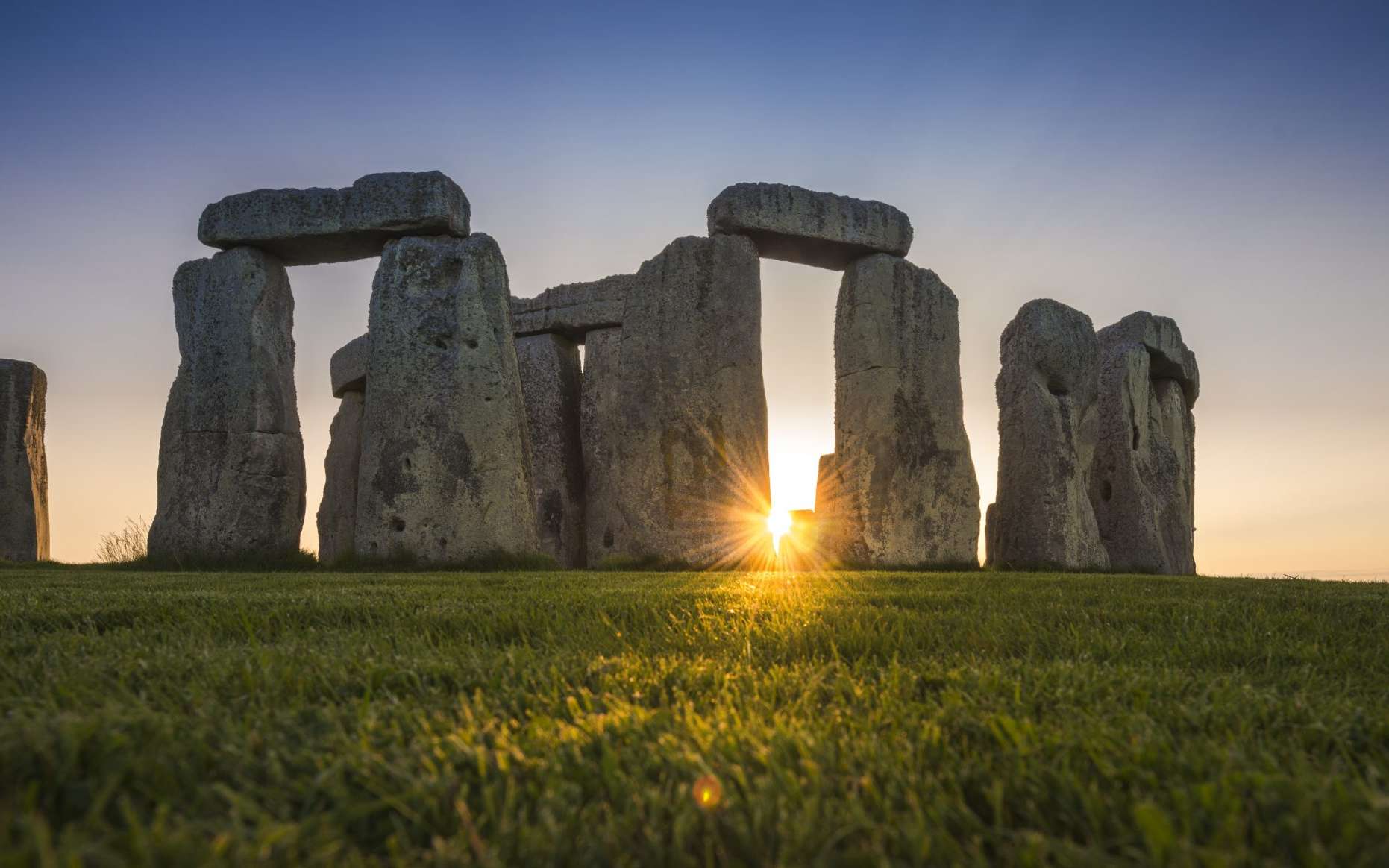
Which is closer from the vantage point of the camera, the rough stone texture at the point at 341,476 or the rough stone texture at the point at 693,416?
the rough stone texture at the point at 693,416

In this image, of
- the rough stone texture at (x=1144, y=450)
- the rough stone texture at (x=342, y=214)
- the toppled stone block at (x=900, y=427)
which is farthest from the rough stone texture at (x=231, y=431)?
the rough stone texture at (x=1144, y=450)

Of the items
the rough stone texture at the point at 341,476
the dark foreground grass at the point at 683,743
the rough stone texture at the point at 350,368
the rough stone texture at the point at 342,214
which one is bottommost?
the dark foreground grass at the point at 683,743

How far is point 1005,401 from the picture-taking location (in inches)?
462

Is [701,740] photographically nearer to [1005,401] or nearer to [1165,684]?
[1165,684]

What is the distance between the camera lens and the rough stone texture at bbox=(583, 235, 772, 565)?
10.3 m

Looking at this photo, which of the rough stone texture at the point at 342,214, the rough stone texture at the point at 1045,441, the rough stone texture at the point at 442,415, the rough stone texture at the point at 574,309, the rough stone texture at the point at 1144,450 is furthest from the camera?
the rough stone texture at the point at 574,309

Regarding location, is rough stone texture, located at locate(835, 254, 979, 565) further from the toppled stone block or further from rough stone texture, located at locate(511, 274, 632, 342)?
rough stone texture, located at locate(511, 274, 632, 342)

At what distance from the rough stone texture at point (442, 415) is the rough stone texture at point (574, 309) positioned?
3.63 m

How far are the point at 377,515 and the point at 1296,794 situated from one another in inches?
349

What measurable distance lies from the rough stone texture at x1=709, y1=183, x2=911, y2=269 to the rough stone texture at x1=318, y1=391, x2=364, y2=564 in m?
6.73

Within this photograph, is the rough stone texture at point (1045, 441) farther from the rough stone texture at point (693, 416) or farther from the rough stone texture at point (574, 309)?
the rough stone texture at point (574, 309)

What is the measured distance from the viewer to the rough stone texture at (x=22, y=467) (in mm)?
13539

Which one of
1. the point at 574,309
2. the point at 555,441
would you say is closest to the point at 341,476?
the point at 555,441

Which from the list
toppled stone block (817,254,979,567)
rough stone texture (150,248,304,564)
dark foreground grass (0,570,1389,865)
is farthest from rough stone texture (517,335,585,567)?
dark foreground grass (0,570,1389,865)
